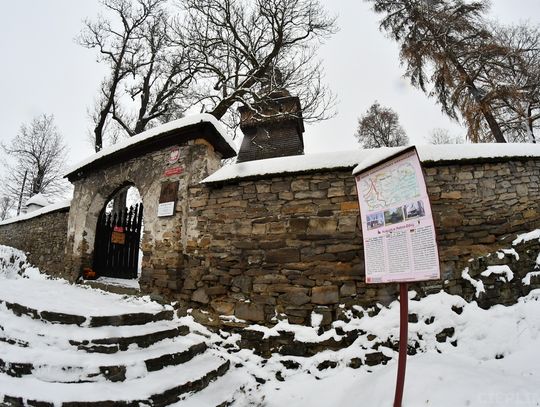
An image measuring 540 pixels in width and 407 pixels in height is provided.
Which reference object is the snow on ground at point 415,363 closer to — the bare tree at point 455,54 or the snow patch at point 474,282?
the snow patch at point 474,282

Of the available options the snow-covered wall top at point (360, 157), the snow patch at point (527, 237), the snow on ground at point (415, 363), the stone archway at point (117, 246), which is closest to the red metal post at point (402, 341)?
the snow on ground at point (415, 363)

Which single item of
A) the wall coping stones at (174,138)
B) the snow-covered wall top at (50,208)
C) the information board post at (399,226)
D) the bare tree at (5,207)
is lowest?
the information board post at (399,226)

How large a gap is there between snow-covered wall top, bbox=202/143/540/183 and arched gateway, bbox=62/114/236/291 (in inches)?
35.4

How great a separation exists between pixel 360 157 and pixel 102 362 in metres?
3.85

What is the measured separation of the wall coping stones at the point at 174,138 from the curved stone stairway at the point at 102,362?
292 centimetres

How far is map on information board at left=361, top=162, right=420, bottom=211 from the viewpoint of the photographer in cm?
199

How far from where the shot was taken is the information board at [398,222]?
1.86 metres

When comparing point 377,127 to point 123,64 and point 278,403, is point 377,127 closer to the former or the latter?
point 123,64

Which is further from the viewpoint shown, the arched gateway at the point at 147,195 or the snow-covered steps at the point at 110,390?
the arched gateway at the point at 147,195

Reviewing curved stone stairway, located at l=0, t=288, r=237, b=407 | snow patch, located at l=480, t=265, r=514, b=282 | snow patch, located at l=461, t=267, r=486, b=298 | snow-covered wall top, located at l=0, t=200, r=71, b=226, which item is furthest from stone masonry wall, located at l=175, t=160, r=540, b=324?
snow-covered wall top, located at l=0, t=200, r=71, b=226

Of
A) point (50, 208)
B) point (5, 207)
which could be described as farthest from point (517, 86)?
point (5, 207)

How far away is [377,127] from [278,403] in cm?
1858

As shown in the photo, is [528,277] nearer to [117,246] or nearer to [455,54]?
[117,246]

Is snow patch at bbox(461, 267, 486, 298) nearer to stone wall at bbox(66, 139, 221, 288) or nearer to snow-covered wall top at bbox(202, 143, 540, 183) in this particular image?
snow-covered wall top at bbox(202, 143, 540, 183)
